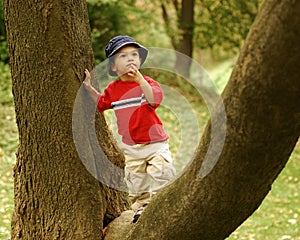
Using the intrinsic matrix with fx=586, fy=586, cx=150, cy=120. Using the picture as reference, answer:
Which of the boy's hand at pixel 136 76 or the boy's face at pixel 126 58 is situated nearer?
the boy's hand at pixel 136 76

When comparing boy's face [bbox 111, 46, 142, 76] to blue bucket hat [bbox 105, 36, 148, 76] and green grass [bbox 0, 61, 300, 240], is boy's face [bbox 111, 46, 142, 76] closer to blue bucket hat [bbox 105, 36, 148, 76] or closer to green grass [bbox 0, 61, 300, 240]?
blue bucket hat [bbox 105, 36, 148, 76]

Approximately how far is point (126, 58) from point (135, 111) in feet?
1.06

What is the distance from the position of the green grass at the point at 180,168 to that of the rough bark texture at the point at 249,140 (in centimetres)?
307

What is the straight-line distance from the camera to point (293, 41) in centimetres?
228

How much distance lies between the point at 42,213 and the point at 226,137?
1566 mm

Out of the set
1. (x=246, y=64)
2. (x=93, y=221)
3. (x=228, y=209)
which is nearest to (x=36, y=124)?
(x=93, y=221)

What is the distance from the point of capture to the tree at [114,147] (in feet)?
7.79

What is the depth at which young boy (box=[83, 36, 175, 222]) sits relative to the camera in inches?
137

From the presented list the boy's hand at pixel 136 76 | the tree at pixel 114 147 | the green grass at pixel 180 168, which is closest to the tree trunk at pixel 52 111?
the tree at pixel 114 147

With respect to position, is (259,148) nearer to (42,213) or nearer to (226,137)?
(226,137)

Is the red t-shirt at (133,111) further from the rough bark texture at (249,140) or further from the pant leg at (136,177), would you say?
the rough bark texture at (249,140)

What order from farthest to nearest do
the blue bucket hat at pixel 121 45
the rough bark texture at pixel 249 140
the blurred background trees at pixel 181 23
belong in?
the blurred background trees at pixel 181 23 → the blue bucket hat at pixel 121 45 → the rough bark texture at pixel 249 140

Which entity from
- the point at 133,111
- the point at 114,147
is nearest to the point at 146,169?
the point at 114,147

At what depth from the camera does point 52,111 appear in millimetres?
3453
